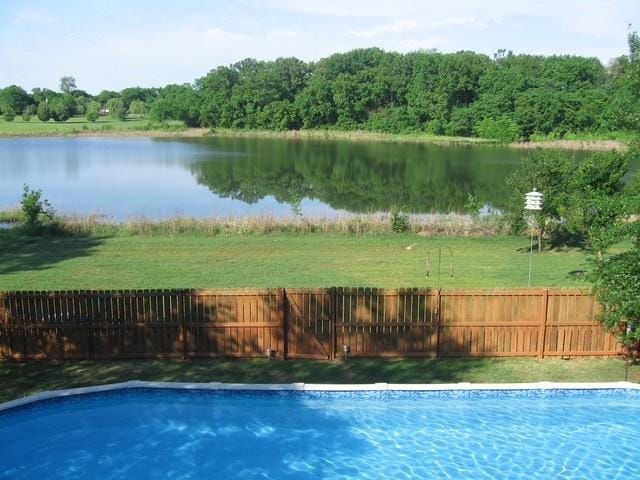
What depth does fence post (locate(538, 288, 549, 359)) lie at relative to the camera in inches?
507

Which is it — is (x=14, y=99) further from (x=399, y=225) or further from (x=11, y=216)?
(x=399, y=225)

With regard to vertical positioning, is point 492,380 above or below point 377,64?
below

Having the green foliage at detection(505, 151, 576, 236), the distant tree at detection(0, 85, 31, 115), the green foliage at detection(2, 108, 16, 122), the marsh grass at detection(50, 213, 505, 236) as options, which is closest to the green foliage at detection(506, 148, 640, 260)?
the green foliage at detection(505, 151, 576, 236)

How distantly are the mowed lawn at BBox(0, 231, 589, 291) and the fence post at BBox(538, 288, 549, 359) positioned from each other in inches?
197

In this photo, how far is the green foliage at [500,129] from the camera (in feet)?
286

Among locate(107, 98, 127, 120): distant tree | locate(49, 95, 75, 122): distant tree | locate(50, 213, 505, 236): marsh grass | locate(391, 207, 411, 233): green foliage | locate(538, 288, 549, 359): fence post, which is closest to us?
locate(538, 288, 549, 359): fence post

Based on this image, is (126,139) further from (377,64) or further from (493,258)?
(493,258)

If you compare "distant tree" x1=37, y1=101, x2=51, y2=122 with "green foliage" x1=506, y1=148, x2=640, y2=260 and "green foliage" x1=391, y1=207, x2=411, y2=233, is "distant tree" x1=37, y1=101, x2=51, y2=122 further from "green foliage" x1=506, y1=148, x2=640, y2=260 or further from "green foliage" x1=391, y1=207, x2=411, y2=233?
"green foliage" x1=506, y1=148, x2=640, y2=260

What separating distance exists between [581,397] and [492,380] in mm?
1644

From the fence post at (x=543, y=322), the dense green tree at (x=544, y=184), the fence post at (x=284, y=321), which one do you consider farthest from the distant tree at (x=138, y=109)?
the fence post at (x=543, y=322)

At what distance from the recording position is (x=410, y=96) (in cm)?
10406

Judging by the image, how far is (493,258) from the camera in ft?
75.6


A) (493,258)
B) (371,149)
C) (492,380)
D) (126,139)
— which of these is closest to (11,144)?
(126,139)

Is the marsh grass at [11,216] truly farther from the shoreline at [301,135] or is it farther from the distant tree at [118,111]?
the distant tree at [118,111]
